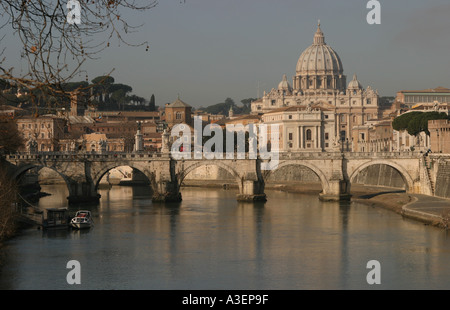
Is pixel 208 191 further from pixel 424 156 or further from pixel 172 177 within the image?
pixel 424 156

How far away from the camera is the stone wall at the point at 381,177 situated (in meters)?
58.3

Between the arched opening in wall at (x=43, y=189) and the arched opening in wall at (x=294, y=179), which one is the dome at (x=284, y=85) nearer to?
the arched opening in wall at (x=294, y=179)

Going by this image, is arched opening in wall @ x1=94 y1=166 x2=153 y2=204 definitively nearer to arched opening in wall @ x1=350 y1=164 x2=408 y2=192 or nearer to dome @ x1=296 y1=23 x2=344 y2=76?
arched opening in wall @ x1=350 y1=164 x2=408 y2=192

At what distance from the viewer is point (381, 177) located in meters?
61.2

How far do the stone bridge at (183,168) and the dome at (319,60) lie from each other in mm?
102133

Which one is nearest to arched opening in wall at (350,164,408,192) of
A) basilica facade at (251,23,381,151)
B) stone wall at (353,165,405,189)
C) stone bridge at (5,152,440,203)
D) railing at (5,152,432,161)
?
stone wall at (353,165,405,189)

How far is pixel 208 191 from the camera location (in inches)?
2621

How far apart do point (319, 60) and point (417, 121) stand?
306 ft

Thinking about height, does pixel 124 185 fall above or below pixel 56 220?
above

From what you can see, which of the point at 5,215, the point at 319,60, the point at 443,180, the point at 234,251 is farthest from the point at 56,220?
the point at 319,60

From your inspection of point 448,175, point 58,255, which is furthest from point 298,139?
point 58,255

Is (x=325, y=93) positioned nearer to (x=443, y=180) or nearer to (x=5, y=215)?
(x=443, y=180)

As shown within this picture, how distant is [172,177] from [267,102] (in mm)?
92165

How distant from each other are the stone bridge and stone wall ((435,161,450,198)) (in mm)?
2628
